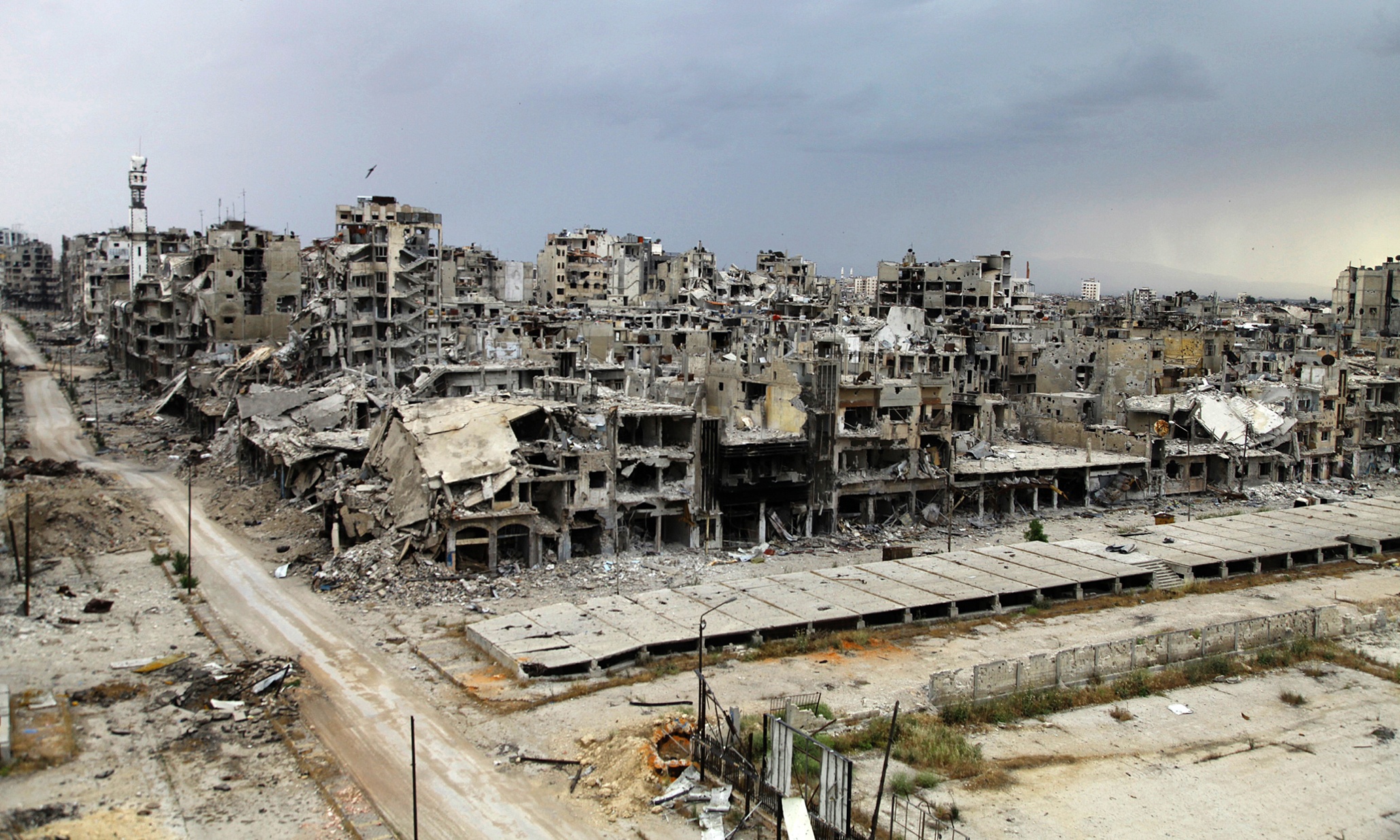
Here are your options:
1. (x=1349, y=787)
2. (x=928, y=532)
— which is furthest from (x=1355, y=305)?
(x=1349, y=787)

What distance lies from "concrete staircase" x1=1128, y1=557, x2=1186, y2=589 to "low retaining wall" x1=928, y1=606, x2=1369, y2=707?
17.8 feet

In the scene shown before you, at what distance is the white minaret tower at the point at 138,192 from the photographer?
409 ft

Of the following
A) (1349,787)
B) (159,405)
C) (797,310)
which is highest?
(797,310)

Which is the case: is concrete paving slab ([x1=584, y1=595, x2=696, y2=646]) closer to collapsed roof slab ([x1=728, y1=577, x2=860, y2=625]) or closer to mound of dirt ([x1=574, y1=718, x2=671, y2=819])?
collapsed roof slab ([x1=728, y1=577, x2=860, y2=625])

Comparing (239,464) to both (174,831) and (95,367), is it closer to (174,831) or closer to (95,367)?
(174,831)

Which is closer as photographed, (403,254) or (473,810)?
(473,810)

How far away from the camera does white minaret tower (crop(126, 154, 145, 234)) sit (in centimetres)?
12481

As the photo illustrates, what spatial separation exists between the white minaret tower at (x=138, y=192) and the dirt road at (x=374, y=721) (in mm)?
88213

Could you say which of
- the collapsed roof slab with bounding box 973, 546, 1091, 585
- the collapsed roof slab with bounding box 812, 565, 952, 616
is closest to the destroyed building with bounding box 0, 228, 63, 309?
the collapsed roof slab with bounding box 812, 565, 952, 616

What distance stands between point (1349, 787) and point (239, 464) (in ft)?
172

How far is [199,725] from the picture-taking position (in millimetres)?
29156

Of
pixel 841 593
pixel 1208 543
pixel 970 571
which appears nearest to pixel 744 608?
pixel 841 593

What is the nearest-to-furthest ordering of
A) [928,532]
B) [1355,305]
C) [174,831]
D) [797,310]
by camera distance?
1. [174,831]
2. [928,532]
3. [797,310]
4. [1355,305]

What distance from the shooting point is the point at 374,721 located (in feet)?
98.2
